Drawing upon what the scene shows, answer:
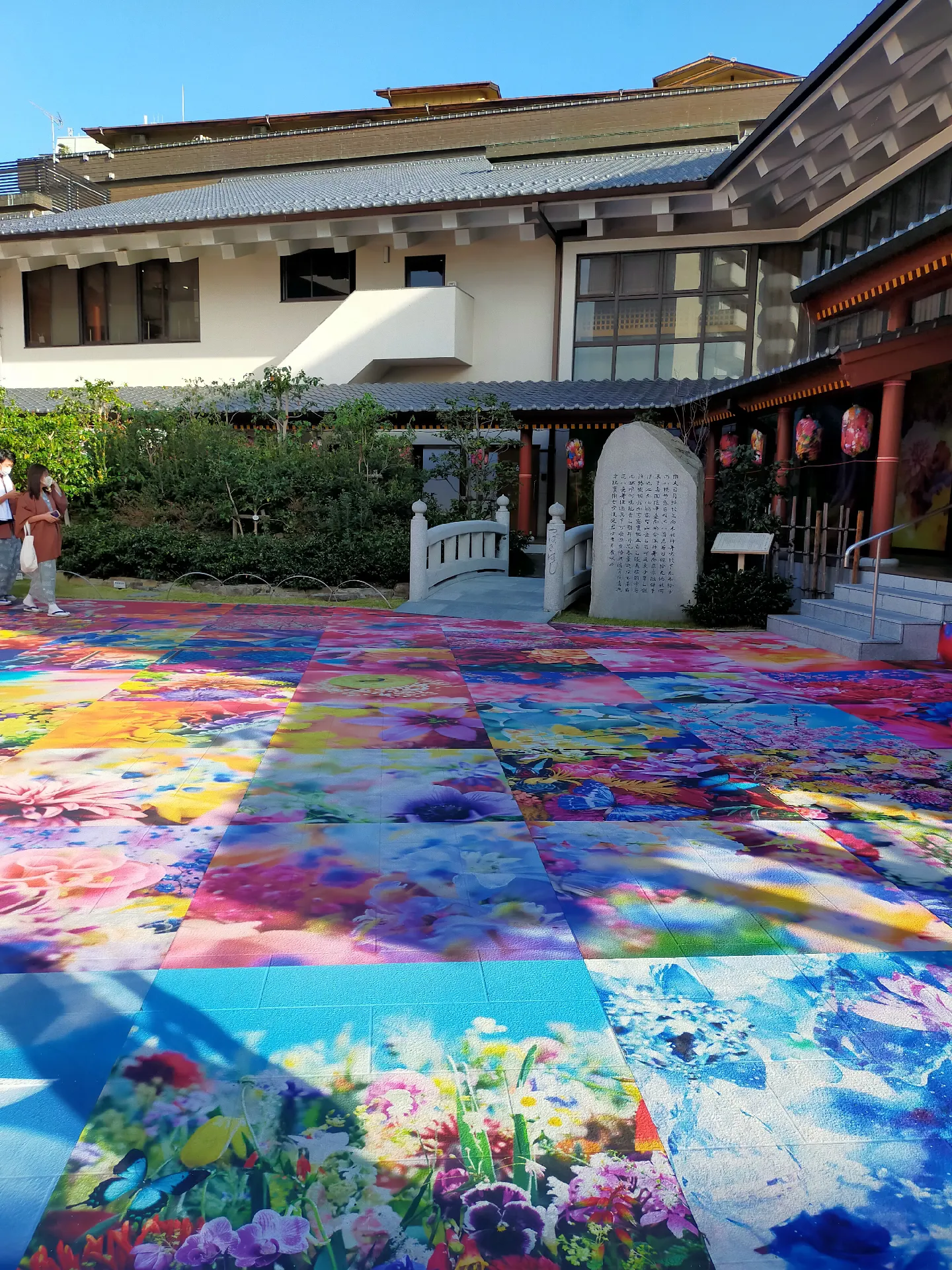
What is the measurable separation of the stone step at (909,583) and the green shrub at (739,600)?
1.02m

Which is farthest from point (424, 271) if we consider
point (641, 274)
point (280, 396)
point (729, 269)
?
point (729, 269)

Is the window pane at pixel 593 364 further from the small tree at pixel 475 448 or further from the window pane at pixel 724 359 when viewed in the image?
the small tree at pixel 475 448

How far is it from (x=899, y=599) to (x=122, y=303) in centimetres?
2013

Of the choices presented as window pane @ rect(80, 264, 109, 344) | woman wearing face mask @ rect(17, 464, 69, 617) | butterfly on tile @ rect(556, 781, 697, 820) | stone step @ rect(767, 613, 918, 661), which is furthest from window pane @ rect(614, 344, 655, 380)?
butterfly on tile @ rect(556, 781, 697, 820)

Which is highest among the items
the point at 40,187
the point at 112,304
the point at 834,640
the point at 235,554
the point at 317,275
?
the point at 40,187

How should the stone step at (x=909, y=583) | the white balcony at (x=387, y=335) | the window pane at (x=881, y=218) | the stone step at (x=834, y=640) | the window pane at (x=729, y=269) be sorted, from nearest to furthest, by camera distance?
1. the stone step at (x=834, y=640)
2. the stone step at (x=909, y=583)
3. the window pane at (x=881, y=218)
4. the window pane at (x=729, y=269)
5. the white balcony at (x=387, y=335)

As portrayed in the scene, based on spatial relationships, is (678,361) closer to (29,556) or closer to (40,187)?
(29,556)

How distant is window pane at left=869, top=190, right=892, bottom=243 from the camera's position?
1473 cm

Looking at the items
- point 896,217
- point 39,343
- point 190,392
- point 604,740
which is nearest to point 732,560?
point 896,217

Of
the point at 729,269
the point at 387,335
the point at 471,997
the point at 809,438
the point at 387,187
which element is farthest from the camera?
the point at 387,187

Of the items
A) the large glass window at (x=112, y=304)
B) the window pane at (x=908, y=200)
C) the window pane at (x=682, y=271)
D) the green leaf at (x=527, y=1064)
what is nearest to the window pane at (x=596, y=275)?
the window pane at (x=682, y=271)

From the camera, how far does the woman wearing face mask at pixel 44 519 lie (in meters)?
10.7

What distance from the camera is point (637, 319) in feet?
65.0

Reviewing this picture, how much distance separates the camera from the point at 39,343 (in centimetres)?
2355
